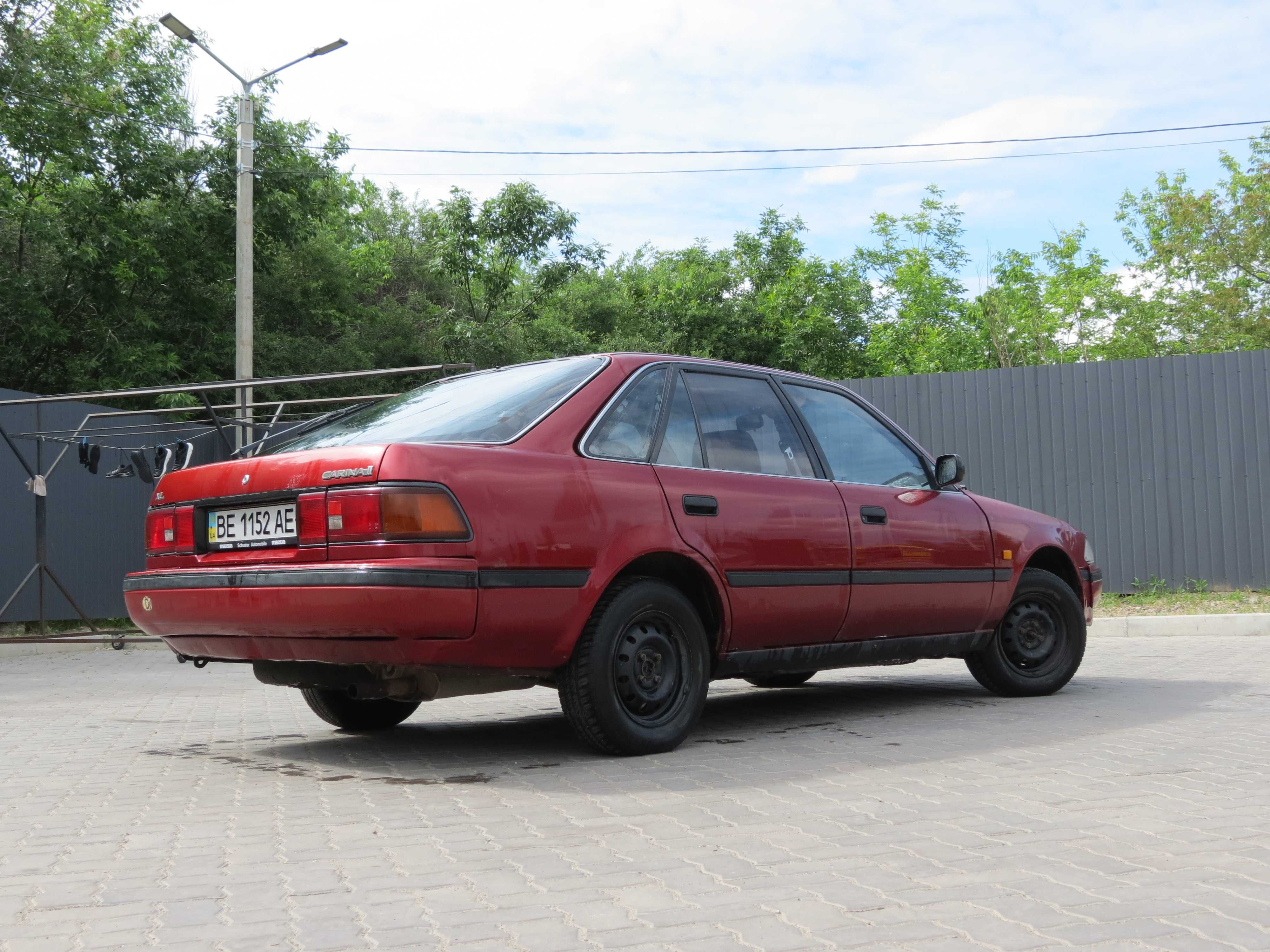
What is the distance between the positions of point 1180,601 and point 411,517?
1036cm

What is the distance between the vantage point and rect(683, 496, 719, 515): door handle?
508 centimetres

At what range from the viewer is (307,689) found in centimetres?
600

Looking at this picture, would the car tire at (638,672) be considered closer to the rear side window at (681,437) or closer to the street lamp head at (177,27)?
the rear side window at (681,437)

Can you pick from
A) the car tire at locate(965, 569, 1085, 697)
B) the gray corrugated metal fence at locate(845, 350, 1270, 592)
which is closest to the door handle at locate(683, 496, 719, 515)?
the car tire at locate(965, 569, 1085, 697)

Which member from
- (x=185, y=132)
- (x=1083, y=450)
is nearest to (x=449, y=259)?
(x=185, y=132)

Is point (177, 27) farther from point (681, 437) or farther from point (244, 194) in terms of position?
point (681, 437)

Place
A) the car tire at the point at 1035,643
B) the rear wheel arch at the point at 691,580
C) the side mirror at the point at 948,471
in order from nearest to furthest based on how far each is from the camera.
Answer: the rear wheel arch at the point at 691,580, the side mirror at the point at 948,471, the car tire at the point at 1035,643

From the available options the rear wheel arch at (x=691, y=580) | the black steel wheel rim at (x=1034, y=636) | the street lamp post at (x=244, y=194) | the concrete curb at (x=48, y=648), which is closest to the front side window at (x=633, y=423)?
the rear wheel arch at (x=691, y=580)

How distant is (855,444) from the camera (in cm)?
622

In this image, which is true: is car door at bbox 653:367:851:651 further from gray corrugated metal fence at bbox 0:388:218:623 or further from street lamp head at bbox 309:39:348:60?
street lamp head at bbox 309:39:348:60

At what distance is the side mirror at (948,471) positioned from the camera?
20.9ft

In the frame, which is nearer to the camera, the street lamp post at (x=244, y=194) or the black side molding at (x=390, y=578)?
the black side molding at (x=390, y=578)

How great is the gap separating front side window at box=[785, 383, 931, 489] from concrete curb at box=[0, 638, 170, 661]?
27.1ft

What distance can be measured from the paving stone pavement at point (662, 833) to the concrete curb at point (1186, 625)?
492cm
